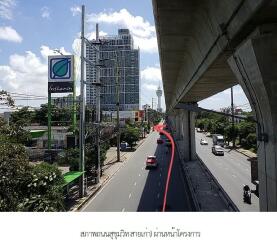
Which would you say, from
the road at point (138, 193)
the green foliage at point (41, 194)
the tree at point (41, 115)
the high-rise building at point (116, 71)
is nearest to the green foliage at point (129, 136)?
the high-rise building at point (116, 71)

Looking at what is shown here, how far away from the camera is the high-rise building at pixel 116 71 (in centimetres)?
4421

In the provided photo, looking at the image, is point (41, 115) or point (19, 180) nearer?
point (19, 180)

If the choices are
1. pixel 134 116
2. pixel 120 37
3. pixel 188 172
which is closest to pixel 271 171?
pixel 188 172

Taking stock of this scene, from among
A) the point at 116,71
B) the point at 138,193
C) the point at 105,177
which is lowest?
the point at 138,193

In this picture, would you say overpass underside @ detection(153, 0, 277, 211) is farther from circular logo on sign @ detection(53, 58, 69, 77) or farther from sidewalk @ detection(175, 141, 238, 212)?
circular logo on sign @ detection(53, 58, 69, 77)

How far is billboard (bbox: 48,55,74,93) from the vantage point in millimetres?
44656

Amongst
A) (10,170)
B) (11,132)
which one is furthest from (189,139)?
(10,170)

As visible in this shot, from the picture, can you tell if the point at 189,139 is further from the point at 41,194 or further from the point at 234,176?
the point at 41,194

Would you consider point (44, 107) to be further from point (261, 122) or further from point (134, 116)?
point (261, 122)

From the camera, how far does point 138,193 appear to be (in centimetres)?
3066

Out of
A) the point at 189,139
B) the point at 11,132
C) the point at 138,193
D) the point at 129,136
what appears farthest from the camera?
the point at 129,136

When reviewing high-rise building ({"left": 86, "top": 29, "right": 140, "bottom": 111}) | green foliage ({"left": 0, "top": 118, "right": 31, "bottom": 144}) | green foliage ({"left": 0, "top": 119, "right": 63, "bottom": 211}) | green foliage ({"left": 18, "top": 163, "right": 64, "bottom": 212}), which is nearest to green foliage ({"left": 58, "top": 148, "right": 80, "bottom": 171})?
high-rise building ({"left": 86, "top": 29, "right": 140, "bottom": 111})

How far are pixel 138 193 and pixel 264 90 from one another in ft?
67.6

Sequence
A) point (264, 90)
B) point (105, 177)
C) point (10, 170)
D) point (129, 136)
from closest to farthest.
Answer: point (264, 90) → point (10, 170) → point (105, 177) → point (129, 136)
